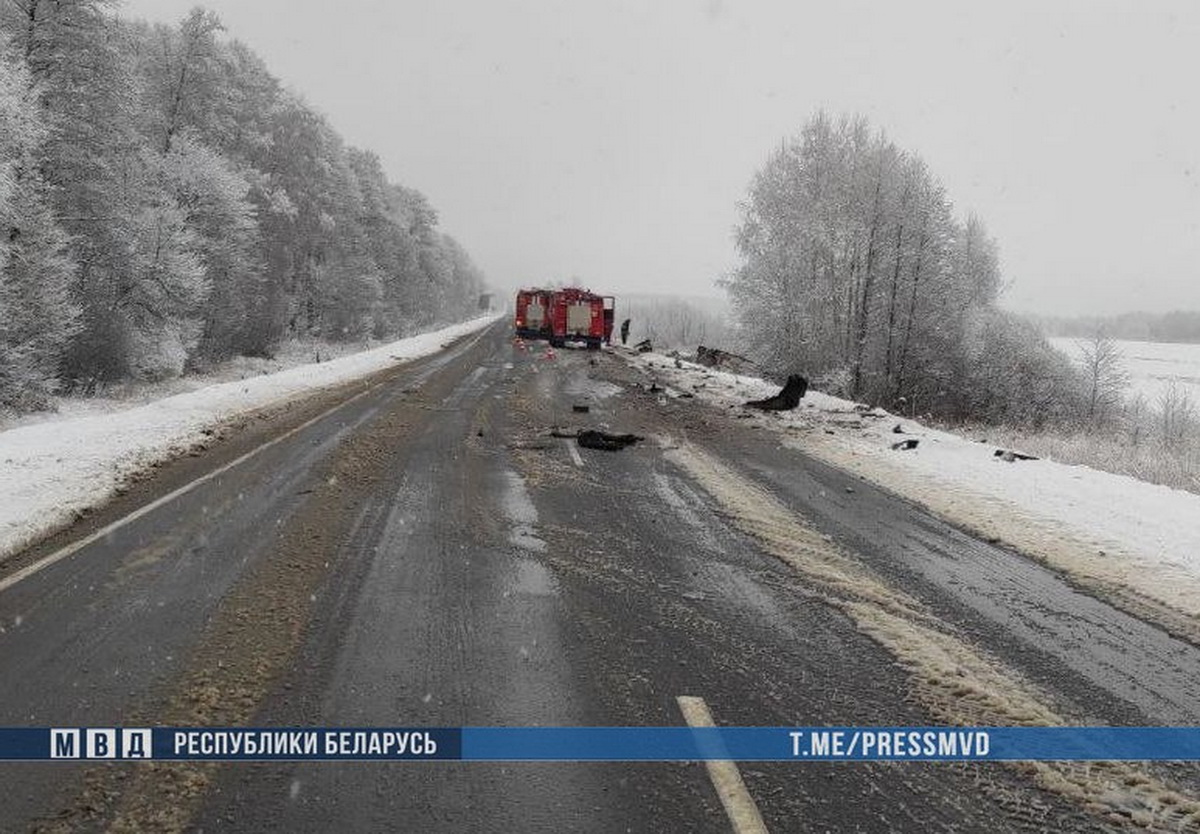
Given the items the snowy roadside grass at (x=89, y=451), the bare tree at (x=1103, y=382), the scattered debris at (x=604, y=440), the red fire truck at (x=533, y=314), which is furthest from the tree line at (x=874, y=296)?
the snowy roadside grass at (x=89, y=451)

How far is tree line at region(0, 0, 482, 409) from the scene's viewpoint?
612 inches

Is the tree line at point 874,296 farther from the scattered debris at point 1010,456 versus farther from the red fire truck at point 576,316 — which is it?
the scattered debris at point 1010,456

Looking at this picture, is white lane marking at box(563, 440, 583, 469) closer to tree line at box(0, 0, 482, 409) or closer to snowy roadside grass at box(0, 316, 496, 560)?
snowy roadside grass at box(0, 316, 496, 560)

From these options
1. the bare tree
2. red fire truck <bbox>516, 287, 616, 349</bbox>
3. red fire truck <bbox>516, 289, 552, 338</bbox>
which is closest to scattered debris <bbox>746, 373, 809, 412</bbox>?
red fire truck <bbox>516, 287, 616, 349</bbox>

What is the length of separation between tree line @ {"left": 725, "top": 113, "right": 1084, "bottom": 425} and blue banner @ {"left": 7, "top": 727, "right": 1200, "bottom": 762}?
24.4 metres

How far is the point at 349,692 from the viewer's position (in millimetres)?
3684

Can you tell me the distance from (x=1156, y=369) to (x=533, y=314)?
57.8 metres

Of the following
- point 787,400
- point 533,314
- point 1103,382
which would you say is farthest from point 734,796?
point 533,314

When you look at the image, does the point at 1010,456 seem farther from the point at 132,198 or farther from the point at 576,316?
the point at 576,316

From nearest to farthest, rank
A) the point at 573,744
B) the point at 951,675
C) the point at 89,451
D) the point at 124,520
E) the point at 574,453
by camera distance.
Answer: the point at 573,744 → the point at 951,675 → the point at 124,520 → the point at 89,451 → the point at 574,453

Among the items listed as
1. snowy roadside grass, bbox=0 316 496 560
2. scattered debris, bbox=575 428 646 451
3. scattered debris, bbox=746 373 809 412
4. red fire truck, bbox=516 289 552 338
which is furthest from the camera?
red fire truck, bbox=516 289 552 338

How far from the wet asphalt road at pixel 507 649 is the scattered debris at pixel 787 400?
25.7ft

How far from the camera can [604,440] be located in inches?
436

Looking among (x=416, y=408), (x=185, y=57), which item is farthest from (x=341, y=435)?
(x=185, y=57)
